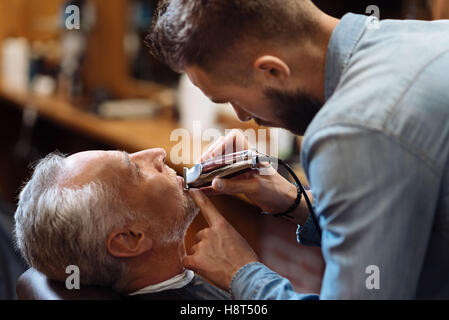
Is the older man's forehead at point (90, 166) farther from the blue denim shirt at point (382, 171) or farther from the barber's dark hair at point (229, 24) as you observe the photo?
the blue denim shirt at point (382, 171)

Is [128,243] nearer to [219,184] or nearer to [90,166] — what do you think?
[90,166]

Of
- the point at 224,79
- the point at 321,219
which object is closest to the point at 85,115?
the point at 224,79

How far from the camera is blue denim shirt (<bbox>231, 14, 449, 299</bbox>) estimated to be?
37.2 inches

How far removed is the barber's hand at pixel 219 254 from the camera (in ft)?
4.14

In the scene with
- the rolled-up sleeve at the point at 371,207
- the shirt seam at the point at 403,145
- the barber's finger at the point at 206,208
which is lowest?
the barber's finger at the point at 206,208

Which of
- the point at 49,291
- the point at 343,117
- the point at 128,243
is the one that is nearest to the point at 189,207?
the point at 128,243

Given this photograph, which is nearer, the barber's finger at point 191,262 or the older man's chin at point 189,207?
the barber's finger at point 191,262

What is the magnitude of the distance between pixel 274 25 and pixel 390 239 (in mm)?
486

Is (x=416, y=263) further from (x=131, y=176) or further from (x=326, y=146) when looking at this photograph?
(x=131, y=176)

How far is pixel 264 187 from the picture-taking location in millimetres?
1479

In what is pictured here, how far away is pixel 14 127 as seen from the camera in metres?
4.84

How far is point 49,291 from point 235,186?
0.55 metres

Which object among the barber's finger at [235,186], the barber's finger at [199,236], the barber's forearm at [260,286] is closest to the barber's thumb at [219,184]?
the barber's finger at [235,186]

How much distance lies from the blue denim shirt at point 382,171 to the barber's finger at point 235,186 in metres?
0.36
